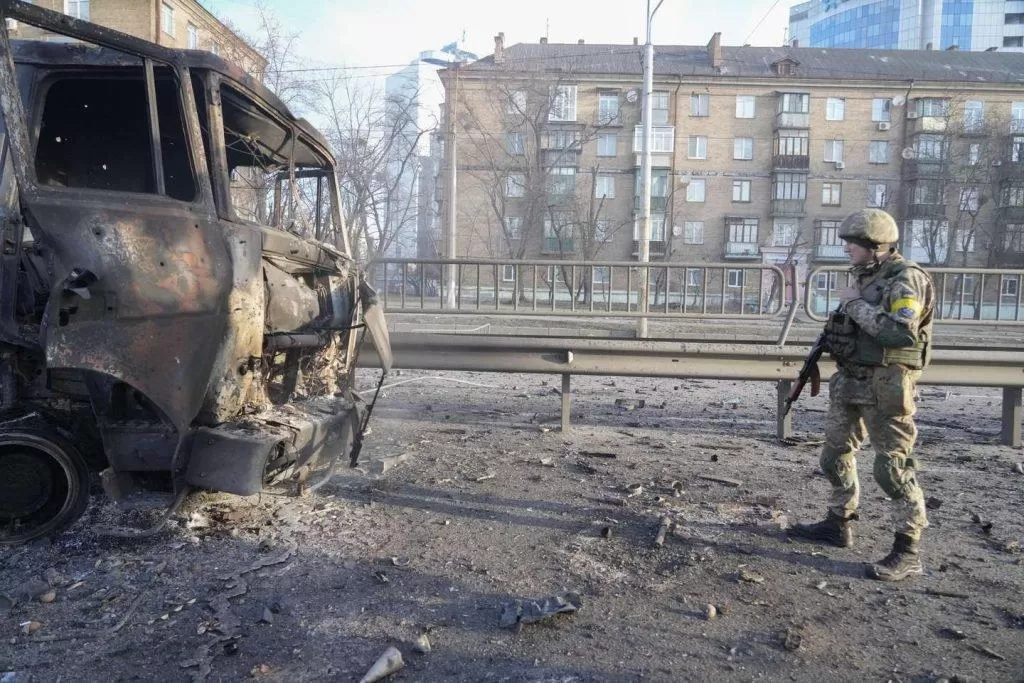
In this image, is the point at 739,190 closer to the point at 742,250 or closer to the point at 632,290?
the point at 742,250

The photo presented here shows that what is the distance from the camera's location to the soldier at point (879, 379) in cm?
340

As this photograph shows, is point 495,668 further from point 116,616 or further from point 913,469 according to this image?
point 913,469

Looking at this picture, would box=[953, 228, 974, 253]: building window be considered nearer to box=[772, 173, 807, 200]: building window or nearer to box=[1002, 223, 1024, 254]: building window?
box=[1002, 223, 1024, 254]: building window

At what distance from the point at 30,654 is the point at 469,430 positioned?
381cm

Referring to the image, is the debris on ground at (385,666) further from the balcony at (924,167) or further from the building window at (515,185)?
the balcony at (924,167)

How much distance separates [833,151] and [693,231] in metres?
10.9

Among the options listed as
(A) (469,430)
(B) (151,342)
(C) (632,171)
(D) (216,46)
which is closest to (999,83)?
(C) (632,171)

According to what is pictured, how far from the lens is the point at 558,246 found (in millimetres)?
36531

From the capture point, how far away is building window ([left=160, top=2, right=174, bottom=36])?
28.1 m

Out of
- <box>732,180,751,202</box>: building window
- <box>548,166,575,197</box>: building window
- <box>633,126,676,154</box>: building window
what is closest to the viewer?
<box>548,166,575,197</box>: building window

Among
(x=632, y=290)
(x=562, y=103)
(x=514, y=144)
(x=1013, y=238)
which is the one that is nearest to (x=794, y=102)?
(x=1013, y=238)

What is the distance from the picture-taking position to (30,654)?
2.52 meters

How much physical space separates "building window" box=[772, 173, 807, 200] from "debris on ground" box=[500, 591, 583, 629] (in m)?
45.6

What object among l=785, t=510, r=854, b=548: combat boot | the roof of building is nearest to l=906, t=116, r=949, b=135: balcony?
the roof of building
